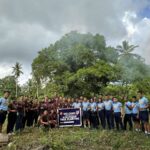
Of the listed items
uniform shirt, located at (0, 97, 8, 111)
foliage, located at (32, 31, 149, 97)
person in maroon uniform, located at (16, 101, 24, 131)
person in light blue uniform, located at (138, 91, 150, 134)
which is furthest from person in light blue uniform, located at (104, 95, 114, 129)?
foliage, located at (32, 31, 149, 97)

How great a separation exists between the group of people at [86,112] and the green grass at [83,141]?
1508 millimetres

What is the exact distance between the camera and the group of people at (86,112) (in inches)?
577

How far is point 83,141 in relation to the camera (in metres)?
12.0

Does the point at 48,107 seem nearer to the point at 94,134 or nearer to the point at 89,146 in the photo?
the point at 94,134

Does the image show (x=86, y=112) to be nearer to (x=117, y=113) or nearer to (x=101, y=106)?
(x=101, y=106)

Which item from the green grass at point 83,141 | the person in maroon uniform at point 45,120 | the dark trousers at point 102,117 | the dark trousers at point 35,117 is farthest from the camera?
the dark trousers at point 35,117

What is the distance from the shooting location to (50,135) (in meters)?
13.1

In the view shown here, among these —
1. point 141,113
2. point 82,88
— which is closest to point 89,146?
point 141,113

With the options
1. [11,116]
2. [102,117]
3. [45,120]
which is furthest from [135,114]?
[11,116]

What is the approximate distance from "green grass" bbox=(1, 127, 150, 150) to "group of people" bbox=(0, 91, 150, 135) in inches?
59.4

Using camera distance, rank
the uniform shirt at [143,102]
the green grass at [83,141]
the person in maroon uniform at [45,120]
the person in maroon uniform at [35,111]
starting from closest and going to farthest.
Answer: the green grass at [83,141] → the uniform shirt at [143,102] → the person in maroon uniform at [45,120] → the person in maroon uniform at [35,111]

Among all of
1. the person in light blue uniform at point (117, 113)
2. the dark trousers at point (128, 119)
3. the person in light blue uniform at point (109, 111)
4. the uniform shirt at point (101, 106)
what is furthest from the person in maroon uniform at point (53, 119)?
the dark trousers at point (128, 119)

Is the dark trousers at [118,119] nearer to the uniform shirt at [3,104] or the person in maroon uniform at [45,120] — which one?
the person in maroon uniform at [45,120]

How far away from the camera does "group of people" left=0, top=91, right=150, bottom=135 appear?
1465cm
